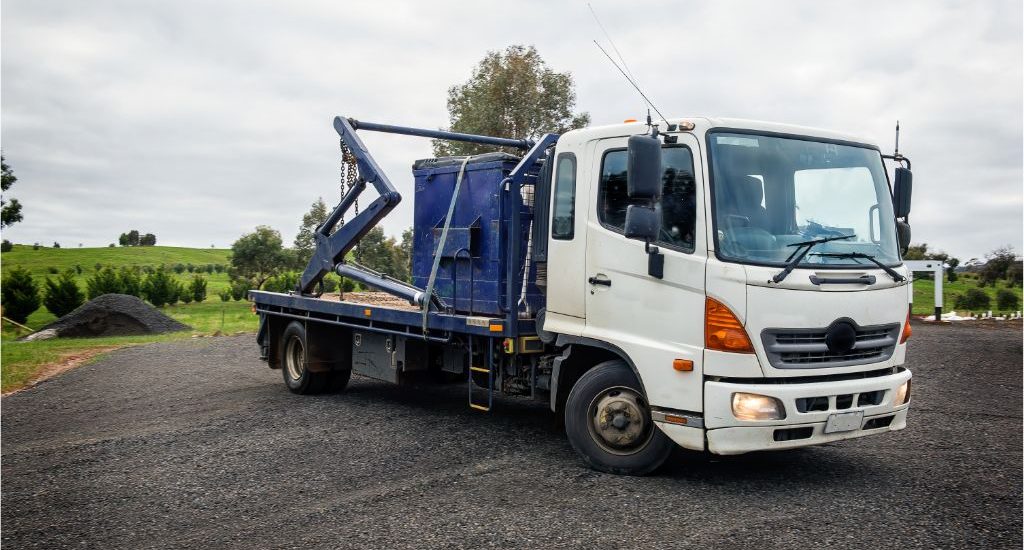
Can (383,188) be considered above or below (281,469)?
above

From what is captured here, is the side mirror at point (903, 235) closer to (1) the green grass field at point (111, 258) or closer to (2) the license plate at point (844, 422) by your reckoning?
(2) the license plate at point (844, 422)

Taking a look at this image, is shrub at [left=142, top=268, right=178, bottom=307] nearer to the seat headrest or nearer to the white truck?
the white truck

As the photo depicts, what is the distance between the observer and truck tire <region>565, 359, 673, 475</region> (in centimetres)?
599

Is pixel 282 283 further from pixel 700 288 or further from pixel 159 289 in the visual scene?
pixel 700 288

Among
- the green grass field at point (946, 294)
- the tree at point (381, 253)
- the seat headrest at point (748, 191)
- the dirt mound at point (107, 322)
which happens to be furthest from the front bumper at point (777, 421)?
the tree at point (381, 253)

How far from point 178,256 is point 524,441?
102 metres

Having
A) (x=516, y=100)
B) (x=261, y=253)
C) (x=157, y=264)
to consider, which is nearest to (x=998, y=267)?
(x=516, y=100)

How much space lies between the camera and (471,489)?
231 inches

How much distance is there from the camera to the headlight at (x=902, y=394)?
589 cm

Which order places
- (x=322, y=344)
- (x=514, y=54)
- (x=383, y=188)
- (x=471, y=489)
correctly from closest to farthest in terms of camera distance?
(x=471, y=489) → (x=383, y=188) → (x=322, y=344) → (x=514, y=54)

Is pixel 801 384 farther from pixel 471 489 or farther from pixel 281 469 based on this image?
pixel 281 469

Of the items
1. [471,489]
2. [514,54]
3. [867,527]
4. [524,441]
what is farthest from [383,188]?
[514,54]

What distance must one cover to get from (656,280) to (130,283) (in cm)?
3571

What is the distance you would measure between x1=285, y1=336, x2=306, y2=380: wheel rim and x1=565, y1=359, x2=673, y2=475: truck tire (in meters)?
5.34
